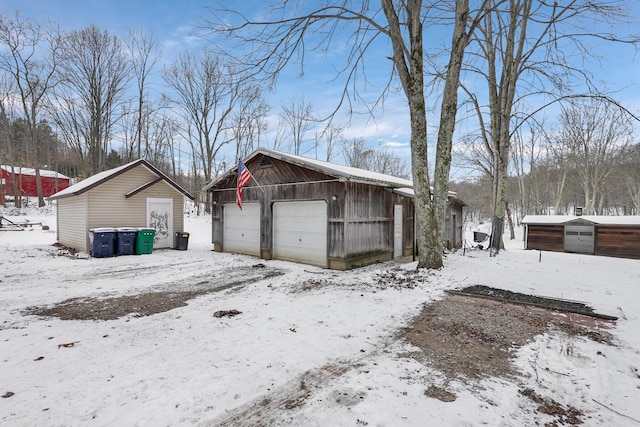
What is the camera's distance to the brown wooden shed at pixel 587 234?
16375mm

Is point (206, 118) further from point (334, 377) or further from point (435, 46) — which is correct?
point (334, 377)

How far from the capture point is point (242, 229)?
11.9m

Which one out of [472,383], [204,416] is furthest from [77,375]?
[472,383]

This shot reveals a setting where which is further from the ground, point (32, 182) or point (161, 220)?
point (32, 182)

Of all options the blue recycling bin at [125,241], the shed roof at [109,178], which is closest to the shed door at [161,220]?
the shed roof at [109,178]

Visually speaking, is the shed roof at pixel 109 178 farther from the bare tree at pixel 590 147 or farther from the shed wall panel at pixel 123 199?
the bare tree at pixel 590 147

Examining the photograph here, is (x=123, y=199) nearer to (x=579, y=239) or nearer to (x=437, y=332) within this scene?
(x=437, y=332)

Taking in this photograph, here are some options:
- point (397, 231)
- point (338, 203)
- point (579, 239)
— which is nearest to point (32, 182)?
point (338, 203)

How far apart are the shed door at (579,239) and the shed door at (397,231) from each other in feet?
45.4

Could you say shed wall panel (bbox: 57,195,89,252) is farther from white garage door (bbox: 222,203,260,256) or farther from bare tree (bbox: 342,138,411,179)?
bare tree (bbox: 342,138,411,179)

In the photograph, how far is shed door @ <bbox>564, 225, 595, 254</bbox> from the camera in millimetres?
17578

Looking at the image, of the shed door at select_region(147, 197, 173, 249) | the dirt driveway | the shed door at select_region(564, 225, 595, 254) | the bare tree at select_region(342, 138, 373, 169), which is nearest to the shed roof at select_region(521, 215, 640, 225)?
the shed door at select_region(564, 225, 595, 254)

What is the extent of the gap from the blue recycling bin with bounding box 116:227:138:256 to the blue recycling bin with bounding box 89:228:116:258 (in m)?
0.21

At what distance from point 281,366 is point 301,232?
685 cm
